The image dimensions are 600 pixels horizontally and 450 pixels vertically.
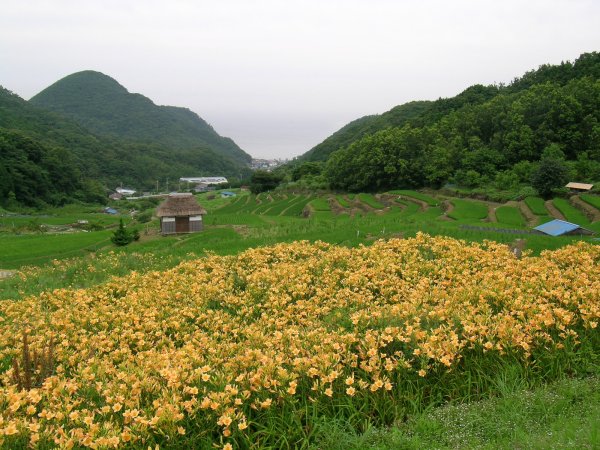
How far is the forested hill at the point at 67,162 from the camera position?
66750 millimetres

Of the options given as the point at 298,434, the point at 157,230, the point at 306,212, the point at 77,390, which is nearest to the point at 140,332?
the point at 77,390

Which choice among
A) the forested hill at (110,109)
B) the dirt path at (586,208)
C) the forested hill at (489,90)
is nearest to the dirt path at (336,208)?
the dirt path at (586,208)

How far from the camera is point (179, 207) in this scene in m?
28.4

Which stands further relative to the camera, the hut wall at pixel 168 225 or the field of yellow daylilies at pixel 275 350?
the hut wall at pixel 168 225

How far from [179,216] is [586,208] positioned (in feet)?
83.3

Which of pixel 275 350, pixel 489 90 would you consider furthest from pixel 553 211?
pixel 489 90

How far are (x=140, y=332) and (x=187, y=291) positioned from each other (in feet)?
5.49

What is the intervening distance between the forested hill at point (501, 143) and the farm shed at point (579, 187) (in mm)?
1316

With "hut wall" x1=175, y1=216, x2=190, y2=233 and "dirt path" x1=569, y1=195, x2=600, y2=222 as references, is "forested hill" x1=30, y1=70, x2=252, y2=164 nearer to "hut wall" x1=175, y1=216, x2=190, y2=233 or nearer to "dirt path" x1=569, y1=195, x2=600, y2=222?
"hut wall" x1=175, y1=216, x2=190, y2=233

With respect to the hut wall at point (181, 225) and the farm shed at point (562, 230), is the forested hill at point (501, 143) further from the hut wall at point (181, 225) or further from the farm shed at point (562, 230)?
the hut wall at point (181, 225)

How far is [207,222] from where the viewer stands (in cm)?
3112

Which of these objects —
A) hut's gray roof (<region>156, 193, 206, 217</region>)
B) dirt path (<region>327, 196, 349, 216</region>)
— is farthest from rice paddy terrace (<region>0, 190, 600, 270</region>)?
hut's gray roof (<region>156, 193, 206, 217</region>)

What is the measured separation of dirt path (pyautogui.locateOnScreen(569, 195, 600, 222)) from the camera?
843 inches

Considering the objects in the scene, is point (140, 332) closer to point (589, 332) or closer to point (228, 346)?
point (228, 346)
